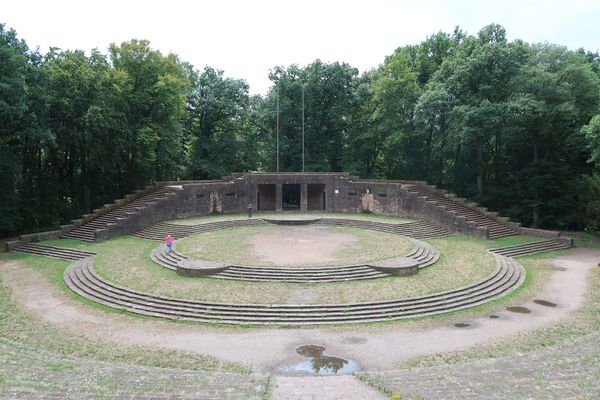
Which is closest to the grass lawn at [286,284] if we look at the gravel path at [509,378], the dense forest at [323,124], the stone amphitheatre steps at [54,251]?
the stone amphitheatre steps at [54,251]

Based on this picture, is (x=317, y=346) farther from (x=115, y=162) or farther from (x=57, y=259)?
(x=115, y=162)

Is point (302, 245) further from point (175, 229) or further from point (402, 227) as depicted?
point (175, 229)

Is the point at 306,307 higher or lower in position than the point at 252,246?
lower

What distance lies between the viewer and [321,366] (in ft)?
41.5

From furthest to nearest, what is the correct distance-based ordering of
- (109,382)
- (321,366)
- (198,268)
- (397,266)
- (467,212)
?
(467,212)
(397,266)
(198,268)
(321,366)
(109,382)

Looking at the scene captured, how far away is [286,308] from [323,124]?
31.2 metres

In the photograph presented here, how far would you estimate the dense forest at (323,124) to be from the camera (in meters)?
30.0

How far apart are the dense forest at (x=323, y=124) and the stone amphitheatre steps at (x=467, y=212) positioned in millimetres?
3234

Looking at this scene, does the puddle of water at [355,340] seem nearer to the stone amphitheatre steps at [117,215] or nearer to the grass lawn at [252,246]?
the grass lawn at [252,246]

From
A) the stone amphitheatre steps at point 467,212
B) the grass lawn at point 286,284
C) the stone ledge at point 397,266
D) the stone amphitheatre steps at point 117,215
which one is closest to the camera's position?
the grass lawn at point 286,284

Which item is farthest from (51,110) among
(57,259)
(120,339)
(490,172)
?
(490,172)

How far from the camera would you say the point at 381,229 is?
3228 centimetres

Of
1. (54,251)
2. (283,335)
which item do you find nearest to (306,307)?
(283,335)

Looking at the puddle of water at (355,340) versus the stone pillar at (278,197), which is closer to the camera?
the puddle of water at (355,340)
